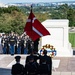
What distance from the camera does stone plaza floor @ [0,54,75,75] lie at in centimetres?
1666

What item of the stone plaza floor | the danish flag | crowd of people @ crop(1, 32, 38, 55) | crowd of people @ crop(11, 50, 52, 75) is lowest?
the stone plaza floor

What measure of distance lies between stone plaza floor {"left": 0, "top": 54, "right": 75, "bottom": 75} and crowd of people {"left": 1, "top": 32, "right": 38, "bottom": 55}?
0.53 m

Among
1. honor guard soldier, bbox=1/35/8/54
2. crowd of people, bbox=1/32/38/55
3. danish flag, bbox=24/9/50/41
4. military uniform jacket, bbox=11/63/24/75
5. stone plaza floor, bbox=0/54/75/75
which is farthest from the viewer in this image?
honor guard soldier, bbox=1/35/8/54

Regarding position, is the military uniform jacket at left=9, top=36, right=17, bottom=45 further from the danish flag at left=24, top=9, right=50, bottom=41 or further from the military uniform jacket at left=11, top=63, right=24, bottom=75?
the military uniform jacket at left=11, top=63, right=24, bottom=75

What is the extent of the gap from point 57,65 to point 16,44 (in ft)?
13.6

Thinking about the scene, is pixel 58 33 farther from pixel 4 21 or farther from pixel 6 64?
pixel 4 21

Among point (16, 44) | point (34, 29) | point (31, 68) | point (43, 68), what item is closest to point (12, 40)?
point (16, 44)

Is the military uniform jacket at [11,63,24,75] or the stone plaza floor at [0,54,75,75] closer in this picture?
the military uniform jacket at [11,63,24,75]

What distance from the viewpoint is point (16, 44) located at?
73.3 feet

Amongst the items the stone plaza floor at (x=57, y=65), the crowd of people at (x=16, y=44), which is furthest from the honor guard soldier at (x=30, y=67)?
the crowd of people at (x=16, y=44)

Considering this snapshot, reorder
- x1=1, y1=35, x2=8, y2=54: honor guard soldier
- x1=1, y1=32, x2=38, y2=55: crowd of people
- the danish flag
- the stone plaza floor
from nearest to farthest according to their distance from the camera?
the danish flag
the stone plaza floor
x1=1, y1=32, x2=38, y2=55: crowd of people
x1=1, y1=35, x2=8, y2=54: honor guard soldier

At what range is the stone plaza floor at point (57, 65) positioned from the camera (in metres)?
16.7

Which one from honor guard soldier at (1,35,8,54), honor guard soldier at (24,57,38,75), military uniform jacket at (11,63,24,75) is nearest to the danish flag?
honor guard soldier at (24,57,38,75)

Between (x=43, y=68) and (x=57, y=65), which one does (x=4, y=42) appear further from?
(x=43, y=68)
